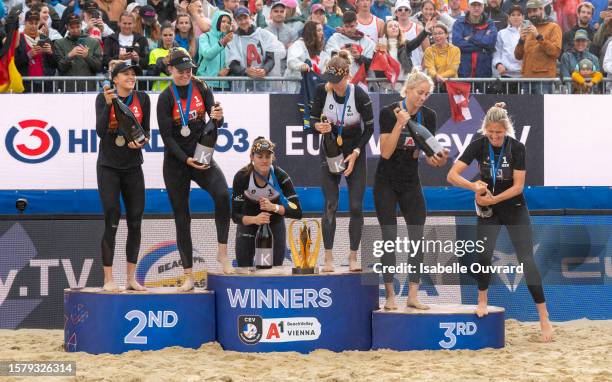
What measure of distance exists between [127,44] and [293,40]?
7.31 ft

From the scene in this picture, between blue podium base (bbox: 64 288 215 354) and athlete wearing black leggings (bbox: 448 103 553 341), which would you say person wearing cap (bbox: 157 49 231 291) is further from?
athlete wearing black leggings (bbox: 448 103 553 341)

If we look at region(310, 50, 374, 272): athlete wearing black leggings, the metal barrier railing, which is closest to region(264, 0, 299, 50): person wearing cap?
the metal barrier railing

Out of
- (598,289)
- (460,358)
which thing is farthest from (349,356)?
(598,289)

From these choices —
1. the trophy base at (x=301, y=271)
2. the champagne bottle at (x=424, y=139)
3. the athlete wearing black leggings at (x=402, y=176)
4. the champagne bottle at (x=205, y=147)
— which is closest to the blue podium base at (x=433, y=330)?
A: the athlete wearing black leggings at (x=402, y=176)

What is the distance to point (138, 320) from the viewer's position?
10.1 m

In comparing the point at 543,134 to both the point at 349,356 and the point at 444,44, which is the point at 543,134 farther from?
the point at 349,356

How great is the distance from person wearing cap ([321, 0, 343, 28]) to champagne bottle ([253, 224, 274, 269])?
5002mm

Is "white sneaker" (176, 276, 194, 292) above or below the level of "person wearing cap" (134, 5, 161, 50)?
below

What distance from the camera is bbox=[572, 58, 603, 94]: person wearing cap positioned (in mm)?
13750

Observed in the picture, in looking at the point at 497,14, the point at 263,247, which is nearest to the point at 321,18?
the point at 497,14

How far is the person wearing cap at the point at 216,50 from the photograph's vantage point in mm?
13656

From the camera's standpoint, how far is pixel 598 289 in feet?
41.6

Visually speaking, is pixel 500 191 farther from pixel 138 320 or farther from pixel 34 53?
pixel 34 53

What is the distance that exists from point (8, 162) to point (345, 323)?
5057mm
